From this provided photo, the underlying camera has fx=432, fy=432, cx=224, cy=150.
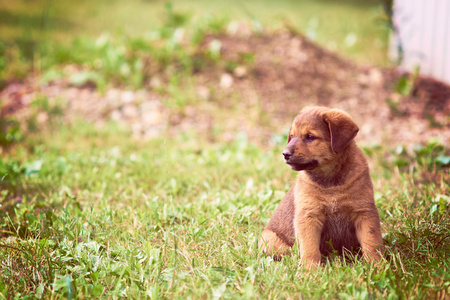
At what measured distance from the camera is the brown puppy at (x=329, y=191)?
254 cm

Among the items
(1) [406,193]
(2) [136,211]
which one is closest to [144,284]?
(2) [136,211]

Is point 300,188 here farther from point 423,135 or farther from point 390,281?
point 423,135

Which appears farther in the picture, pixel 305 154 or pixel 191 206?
pixel 191 206

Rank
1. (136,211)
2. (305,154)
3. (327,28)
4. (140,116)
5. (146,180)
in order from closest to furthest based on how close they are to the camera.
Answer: (305,154), (136,211), (146,180), (140,116), (327,28)

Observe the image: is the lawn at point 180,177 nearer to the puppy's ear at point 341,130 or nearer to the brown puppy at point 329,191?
the brown puppy at point 329,191

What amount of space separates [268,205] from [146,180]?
1.40 metres

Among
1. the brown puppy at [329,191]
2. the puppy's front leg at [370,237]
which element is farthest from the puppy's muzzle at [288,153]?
the puppy's front leg at [370,237]

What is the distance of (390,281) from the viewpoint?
2.31 meters

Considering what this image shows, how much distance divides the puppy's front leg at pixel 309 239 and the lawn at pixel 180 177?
0.23 feet

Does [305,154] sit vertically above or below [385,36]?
above

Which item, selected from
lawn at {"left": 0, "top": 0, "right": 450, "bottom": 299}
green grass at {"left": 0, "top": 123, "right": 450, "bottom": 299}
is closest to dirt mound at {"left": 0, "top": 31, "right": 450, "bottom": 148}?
lawn at {"left": 0, "top": 0, "right": 450, "bottom": 299}

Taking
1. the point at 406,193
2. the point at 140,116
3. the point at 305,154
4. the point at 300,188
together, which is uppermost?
the point at 305,154

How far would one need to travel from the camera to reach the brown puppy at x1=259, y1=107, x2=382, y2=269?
254 centimetres

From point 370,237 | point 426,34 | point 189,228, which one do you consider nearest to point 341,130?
point 370,237
